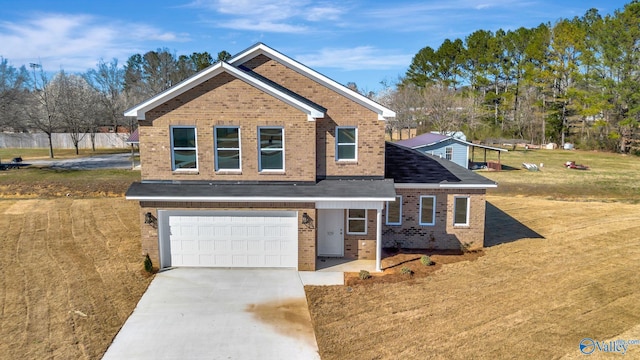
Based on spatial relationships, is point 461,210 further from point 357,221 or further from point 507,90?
point 507,90

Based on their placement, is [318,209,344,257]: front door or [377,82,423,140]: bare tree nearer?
[318,209,344,257]: front door

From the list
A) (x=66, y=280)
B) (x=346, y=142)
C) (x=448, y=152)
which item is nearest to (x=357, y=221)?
(x=346, y=142)

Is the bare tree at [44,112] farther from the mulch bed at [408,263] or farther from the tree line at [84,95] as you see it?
the mulch bed at [408,263]

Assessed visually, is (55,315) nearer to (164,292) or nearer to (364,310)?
(164,292)

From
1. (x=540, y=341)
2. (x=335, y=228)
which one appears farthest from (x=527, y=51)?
(x=540, y=341)

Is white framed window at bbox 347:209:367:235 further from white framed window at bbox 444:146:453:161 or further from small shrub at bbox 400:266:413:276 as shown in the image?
white framed window at bbox 444:146:453:161

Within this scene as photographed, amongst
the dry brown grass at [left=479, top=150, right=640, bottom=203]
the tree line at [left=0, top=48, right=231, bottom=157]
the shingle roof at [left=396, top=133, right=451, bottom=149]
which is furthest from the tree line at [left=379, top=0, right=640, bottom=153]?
the tree line at [left=0, top=48, right=231, bottom=157]
